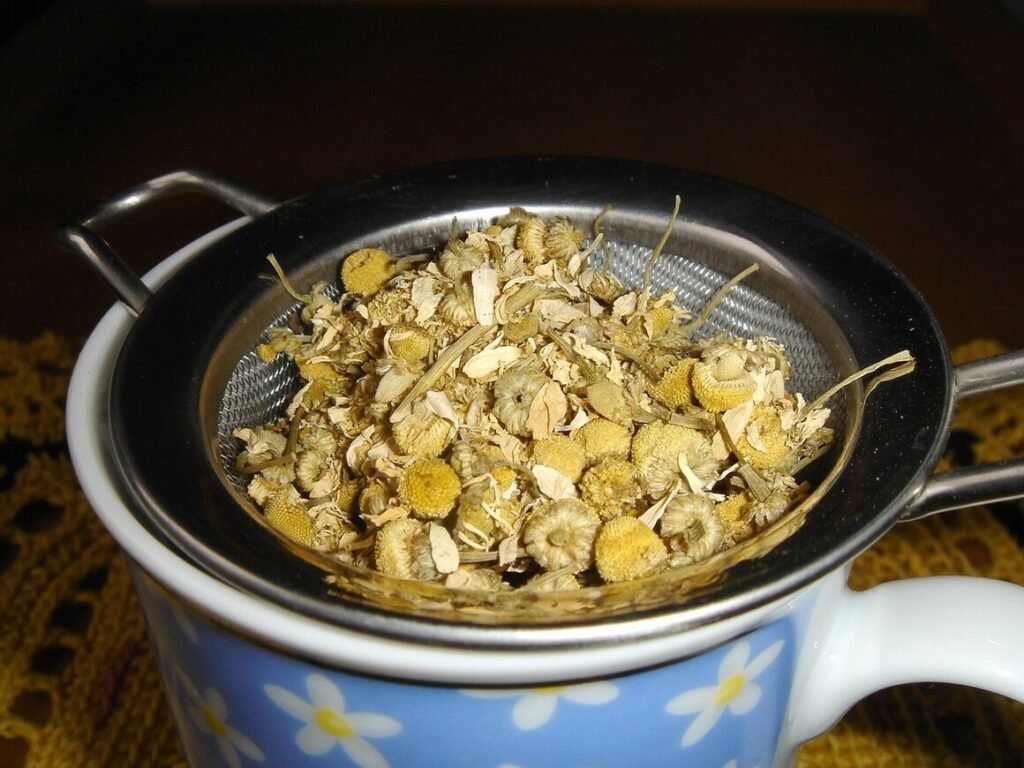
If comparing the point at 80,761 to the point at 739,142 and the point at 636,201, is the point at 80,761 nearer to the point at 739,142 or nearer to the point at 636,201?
the point at 636,201

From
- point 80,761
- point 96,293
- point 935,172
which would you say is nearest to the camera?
point 80,761

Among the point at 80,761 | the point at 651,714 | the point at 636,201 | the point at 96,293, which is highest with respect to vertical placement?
the point at 636,201

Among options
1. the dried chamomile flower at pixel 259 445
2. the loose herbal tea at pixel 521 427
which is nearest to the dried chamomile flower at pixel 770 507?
the loose herbal tea at pixel 521 427

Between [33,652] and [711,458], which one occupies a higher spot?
[711,458]

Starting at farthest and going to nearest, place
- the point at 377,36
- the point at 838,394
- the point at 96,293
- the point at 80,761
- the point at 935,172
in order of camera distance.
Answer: the point at 377,36, the point at 935,172, the point at 96,293, the point at 80,761, the point at 838,394

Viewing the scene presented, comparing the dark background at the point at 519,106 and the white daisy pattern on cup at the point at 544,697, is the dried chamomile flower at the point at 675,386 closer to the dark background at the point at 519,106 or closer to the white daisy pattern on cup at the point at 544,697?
the white daisy pattern on cup at the point at 544,697

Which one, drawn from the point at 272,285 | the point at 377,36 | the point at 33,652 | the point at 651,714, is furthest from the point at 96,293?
the point at 651,714

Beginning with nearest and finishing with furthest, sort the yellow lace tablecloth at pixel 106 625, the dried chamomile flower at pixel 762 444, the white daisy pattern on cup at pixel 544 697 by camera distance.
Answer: the white daisy pattern on cup at pixel 544 697 → the dried chamomile flower at pixel 762 444 → the yellow lace tablecloth at pixel 106 625

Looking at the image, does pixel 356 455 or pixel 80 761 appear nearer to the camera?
pixel 356 455
